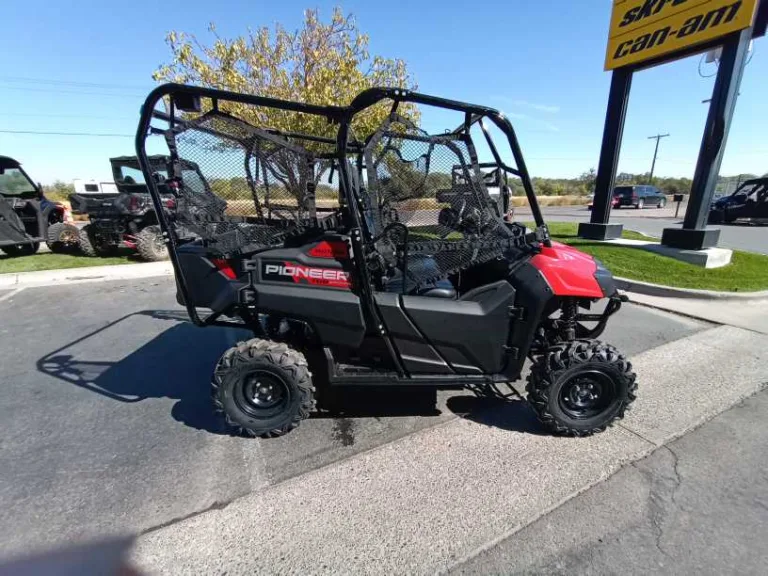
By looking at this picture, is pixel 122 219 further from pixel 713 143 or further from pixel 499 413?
pixel 713 143

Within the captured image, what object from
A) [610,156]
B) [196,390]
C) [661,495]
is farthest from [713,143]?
[196,390]

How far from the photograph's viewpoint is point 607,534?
1.95 m

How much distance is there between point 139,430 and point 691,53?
10954 mm

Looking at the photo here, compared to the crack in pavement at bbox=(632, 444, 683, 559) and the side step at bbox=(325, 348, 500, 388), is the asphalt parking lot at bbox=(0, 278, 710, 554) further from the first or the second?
the crack in pavement at bbox=(632, 444, 683, 559)

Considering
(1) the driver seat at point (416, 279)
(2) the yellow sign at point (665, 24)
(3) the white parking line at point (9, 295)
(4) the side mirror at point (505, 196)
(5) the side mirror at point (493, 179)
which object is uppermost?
(2) the yellow sign at point (665, 24)

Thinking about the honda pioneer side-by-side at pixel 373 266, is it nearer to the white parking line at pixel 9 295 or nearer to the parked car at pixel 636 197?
the white parking line at pixel 9 295

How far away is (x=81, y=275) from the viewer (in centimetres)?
765

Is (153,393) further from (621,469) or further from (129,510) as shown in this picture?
(621,469)

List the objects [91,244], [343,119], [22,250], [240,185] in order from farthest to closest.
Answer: [22,250], [91,244], [240,185], [343,119]

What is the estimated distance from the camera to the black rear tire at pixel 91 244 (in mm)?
9242

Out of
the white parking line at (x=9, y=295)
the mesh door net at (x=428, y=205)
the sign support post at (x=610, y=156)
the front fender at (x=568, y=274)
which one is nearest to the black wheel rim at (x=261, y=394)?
the mesh door net at (x=428, y=205)

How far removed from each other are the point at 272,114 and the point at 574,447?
8.20 meters

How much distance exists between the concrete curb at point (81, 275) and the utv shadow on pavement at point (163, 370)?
11.3 feet

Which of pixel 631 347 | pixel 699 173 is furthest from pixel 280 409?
pixel 699 173
